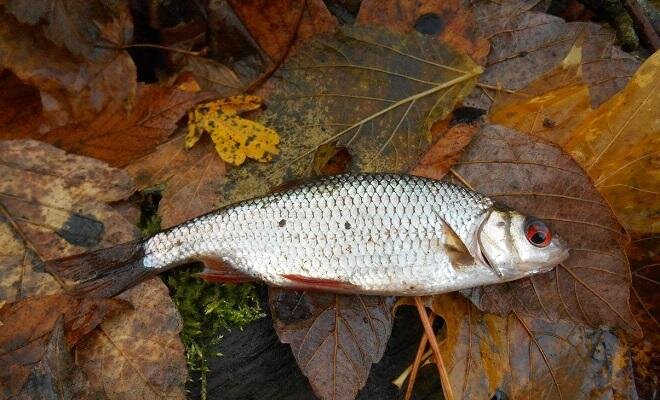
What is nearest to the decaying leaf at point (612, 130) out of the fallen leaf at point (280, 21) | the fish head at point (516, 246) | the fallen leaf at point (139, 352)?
the fish head at point (516, 246)

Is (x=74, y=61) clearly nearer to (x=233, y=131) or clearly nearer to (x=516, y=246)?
(x=233, y=131)

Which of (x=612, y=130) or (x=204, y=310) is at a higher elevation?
(x=612, y=130)

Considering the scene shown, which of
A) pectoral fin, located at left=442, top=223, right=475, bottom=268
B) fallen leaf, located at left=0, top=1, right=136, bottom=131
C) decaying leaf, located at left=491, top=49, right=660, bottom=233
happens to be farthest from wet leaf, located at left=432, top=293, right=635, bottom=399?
fallen leaf, located at left=0, top=1, right=136, bottom=131

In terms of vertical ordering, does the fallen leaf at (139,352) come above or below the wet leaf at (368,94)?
below

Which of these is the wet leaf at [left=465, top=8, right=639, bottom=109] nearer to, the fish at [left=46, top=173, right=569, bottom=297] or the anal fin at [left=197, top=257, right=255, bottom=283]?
the fish at [left=46, top=173, right=569, bottom=297]

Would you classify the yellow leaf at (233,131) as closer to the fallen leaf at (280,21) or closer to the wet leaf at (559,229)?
the fallen leaf at (280,21)

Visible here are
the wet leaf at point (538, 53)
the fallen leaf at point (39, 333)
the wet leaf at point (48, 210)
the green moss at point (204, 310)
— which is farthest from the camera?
the wet leaf at point (538, 53)

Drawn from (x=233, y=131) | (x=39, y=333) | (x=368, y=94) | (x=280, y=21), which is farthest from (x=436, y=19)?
(x=39, y=333)
